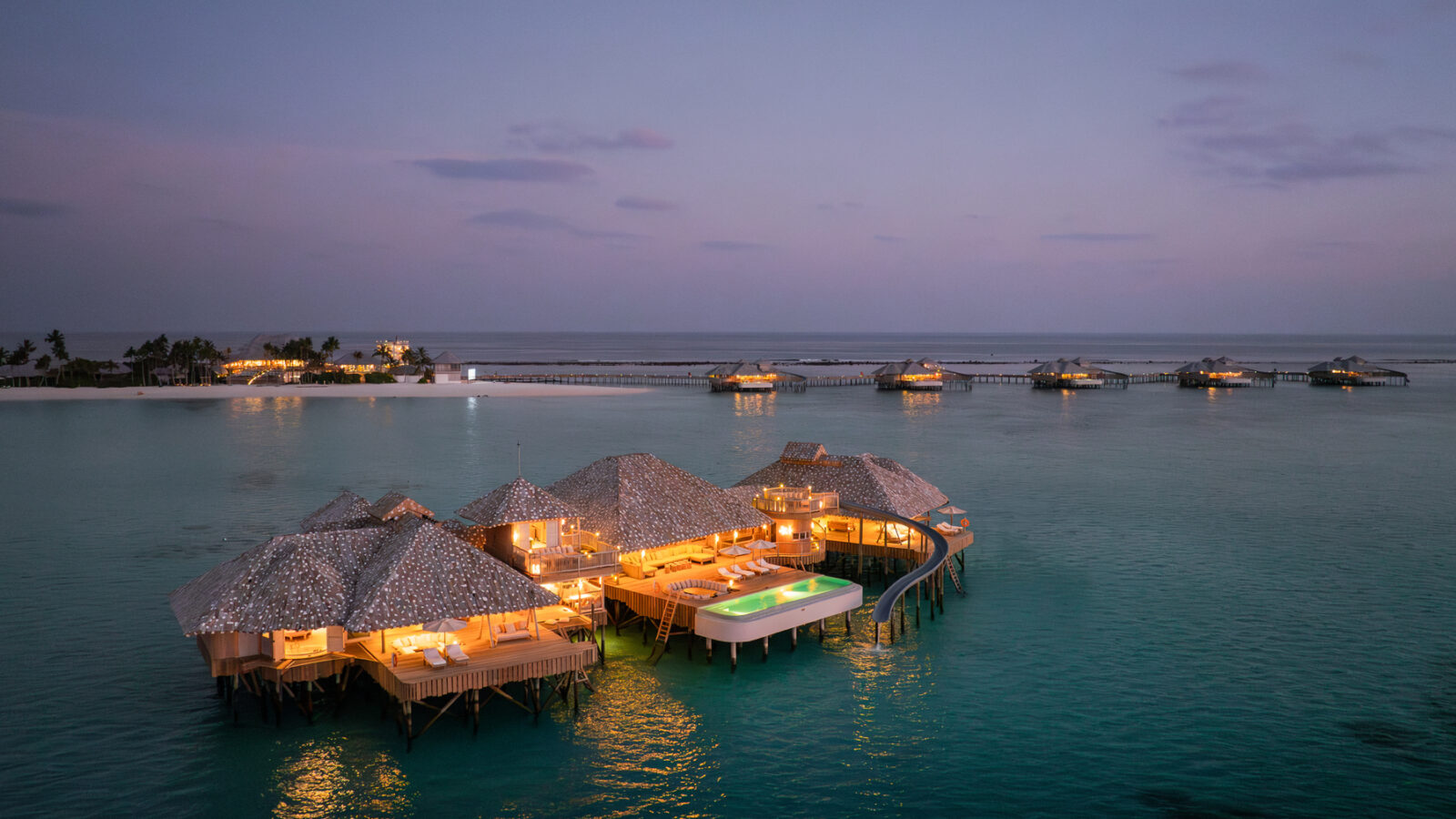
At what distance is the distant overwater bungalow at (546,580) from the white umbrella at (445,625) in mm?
33

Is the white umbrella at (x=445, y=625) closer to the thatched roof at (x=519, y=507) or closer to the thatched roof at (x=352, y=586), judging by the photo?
the thatched roof at (x=352, y=586)

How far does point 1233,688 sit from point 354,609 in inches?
839

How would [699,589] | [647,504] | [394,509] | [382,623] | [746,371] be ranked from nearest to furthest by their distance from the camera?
[382,623] < [394,509] < [699,589] < [647,504] < [746,371]

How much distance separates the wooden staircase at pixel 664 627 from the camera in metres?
25.4

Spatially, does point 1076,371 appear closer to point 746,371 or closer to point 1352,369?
point 1352,369

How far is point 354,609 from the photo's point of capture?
20.1 meters

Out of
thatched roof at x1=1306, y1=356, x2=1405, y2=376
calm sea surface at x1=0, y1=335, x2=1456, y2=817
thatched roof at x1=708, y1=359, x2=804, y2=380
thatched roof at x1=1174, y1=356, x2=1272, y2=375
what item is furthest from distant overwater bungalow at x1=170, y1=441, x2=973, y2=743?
thatched roof at x1=1306, y1=356, x2=1405, y2=376

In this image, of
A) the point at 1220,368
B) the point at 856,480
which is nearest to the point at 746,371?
the point at 1220,368

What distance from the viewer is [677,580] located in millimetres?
27250

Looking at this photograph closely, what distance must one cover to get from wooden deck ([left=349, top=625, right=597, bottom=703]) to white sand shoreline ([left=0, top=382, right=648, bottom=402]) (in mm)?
92249

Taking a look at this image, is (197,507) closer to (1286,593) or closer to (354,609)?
(354,609)

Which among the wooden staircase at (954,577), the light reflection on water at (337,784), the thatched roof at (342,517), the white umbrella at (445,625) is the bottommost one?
the light reflection on water at (337,784)

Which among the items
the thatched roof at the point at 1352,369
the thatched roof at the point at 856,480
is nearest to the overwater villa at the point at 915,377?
the thatched roof at the point at 1352,369

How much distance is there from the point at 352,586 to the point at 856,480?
18316mm
